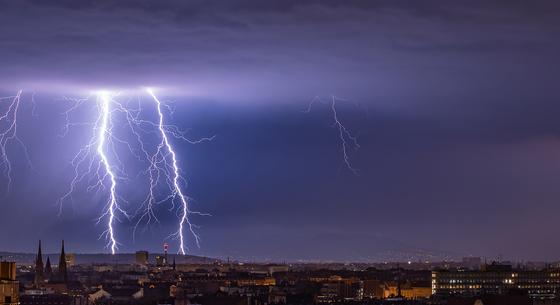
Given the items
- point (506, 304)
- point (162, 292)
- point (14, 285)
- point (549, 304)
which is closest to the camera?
point (14, 285)

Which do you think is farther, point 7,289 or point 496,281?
point 496,281

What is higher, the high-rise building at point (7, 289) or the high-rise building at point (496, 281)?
the high-rise building at point (496, 281)

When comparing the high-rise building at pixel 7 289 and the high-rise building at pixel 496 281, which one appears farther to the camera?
the high-rise building at pixel 496 281

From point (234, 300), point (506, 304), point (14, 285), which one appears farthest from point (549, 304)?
point (14, 285)

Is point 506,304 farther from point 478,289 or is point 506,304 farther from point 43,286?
point 43,286

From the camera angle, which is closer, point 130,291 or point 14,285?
point 14,285

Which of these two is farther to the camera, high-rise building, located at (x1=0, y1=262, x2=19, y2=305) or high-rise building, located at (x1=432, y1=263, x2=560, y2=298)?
high-rise building, located at (x1=432, y1=263, x2=560, y2=298)

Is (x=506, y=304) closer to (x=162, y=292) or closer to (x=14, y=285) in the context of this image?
(x=162, y=292)

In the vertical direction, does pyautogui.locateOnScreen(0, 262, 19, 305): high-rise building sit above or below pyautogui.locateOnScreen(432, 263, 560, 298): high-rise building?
below

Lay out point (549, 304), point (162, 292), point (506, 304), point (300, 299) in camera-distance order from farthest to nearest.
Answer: point (162, 292) < point (300, 299) < point (549, 304) < point (506, 304)
